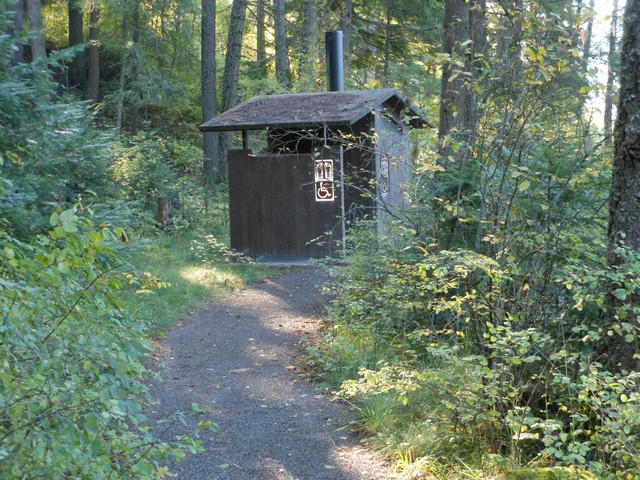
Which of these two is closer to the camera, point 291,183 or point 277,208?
point 291,183

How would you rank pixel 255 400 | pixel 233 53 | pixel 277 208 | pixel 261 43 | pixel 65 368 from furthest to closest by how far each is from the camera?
1. pixel 261 43
2. pixel 233 53
3. pixel 277 208
4. pixel 255 400
5. pixel 65 368

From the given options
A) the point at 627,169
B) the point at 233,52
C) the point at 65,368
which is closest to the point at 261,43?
the point at 233,52

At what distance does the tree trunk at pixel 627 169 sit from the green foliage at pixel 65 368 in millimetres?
3307

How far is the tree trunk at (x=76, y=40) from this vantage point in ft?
80.3

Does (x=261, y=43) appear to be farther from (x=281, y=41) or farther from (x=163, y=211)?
(x=163, y=211)

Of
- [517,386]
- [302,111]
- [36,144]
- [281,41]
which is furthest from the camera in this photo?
[281,41]

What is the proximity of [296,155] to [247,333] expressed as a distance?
565 centimetres

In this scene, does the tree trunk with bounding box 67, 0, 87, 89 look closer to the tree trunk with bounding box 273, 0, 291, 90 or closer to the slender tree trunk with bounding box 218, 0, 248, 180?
the slender tree trunk with bounding box 218, 0, 248, 180

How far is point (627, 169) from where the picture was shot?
16.0 ft

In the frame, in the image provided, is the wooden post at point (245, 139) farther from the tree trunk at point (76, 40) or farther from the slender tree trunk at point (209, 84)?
the tree trunk at point (76, 40)

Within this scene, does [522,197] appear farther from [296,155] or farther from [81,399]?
[296,155]

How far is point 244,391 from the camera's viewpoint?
275 inches

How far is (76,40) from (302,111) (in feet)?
47.8

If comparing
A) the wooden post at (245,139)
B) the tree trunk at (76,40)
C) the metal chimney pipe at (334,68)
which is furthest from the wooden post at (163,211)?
the tree trunk at (76,40)
